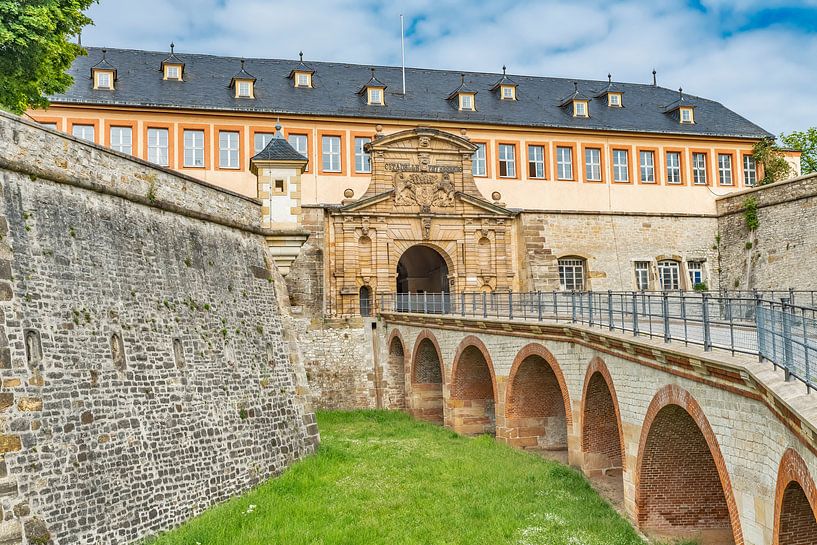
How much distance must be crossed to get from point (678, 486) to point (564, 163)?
22182 mm

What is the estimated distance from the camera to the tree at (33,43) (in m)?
15.5

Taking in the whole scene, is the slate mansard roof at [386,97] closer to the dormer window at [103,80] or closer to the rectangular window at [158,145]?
the dormer window at [103,80]

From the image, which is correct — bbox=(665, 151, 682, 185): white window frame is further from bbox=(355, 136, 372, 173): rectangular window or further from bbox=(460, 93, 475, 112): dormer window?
bbox=(355, 136, 372, 173): rectangular window

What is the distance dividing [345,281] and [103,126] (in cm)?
1095

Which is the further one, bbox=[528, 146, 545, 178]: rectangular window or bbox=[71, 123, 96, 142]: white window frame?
bbox=[528, 146, 545, 178]: rectangular window

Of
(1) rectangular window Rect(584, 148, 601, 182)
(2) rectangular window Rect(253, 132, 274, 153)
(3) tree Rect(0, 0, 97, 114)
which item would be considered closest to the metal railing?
(3) tree Rect(0, 0, 97, 114)

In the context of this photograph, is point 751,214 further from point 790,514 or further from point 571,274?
point 790,514

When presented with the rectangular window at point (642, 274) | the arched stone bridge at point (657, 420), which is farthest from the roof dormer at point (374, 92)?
the rectangular window at point (642, 274)

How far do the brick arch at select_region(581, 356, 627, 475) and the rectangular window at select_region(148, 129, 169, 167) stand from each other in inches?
793

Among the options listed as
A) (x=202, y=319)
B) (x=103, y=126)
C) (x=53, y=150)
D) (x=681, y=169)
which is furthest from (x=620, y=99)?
(x=53, y=150)

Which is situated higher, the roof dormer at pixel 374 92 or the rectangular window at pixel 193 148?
the roof dormer at pixel 374 92

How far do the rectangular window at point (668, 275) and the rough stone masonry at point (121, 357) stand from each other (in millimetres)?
19796

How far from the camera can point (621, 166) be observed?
1294 inches

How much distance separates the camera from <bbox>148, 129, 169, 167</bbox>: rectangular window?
28.4 m
